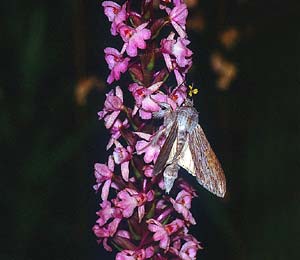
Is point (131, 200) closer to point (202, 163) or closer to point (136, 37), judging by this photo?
point (202, 163)

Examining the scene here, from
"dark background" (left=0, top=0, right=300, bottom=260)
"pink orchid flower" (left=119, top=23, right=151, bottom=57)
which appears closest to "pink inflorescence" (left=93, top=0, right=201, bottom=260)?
"pink orchid flower" (left=119, top=23, right=151, bottom=57)

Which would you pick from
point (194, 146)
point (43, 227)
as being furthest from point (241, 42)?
point (194, 146)

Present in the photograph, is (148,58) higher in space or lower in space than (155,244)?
higher

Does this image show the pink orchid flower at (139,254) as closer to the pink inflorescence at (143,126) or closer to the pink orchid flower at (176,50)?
the pink inflorescence at (143,126)

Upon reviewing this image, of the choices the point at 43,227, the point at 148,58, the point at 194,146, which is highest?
the point at 148,58

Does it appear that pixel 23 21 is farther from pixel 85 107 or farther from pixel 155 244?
pixel 155 244
